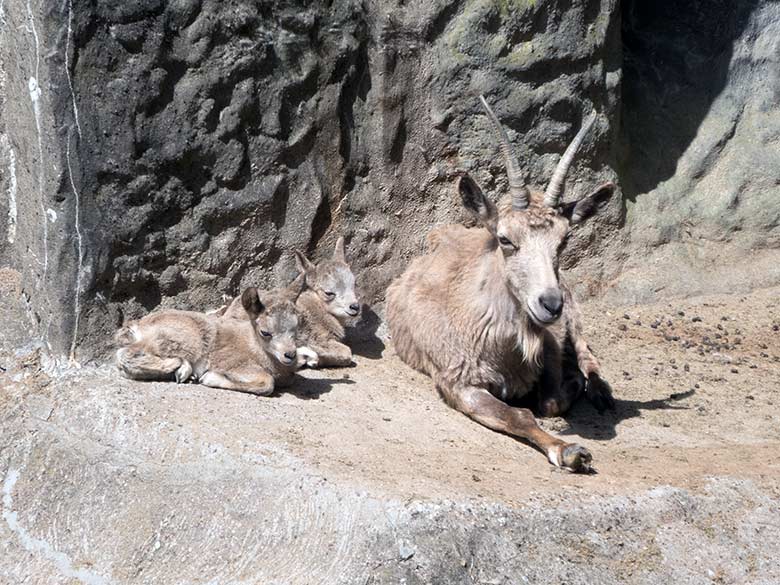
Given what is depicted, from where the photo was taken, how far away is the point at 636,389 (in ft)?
26.9

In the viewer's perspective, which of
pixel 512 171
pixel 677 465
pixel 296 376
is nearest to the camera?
pixel 677 465

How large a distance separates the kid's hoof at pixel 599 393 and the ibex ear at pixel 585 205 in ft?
4.17

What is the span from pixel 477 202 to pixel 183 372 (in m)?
2.15

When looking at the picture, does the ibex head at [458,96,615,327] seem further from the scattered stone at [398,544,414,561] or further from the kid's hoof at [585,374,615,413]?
the scattered stone at [398,544,414,561]

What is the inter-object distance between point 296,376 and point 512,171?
202 centimetres

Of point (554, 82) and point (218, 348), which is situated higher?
point (554, 82)

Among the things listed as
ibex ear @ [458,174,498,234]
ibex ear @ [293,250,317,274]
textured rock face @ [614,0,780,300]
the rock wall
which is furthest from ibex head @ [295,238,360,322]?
textured rock face @ [614,0,780,300]

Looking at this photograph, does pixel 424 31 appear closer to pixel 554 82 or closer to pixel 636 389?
pixel 554 82

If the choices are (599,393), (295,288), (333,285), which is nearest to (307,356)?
(295,288)

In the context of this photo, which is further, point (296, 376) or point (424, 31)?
point (424, 31)

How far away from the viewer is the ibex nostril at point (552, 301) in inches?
260

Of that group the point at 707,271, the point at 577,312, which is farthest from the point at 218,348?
the point at 707,271

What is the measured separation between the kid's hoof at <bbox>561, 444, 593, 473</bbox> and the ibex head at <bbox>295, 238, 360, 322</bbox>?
2267mm

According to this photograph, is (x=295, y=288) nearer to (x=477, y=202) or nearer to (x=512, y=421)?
(x=477, y=202)
